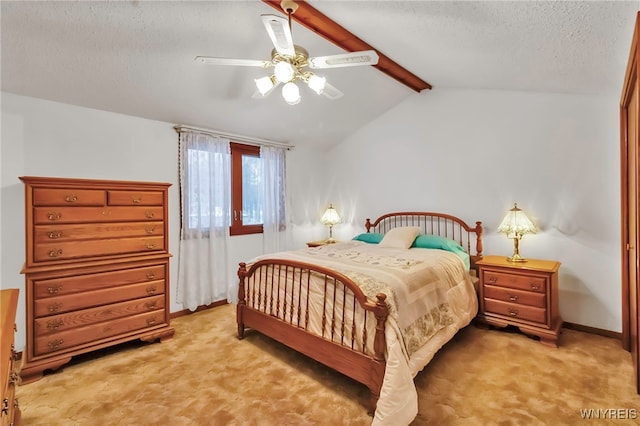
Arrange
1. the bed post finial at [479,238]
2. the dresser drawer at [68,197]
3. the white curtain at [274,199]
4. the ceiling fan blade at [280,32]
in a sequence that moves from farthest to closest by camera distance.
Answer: the white curtain at [274,199]
the bed post finial at [479,238]
the dresser drawer at [68,197]
the ceiling fan blade at [280,32]

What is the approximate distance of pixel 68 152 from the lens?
2.86m

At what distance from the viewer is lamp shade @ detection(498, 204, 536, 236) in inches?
120

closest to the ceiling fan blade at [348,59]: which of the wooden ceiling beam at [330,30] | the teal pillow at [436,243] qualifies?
the wooden ceiling beam at [330,30]

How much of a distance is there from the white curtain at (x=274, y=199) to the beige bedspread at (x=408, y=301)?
1.36 m

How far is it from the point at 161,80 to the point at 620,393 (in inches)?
169

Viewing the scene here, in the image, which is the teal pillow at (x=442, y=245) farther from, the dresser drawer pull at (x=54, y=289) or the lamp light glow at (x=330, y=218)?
the dresser drawer pull at (x=54, y=289)

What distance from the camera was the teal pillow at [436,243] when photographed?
3.42 m

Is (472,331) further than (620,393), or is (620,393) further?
(472,331)

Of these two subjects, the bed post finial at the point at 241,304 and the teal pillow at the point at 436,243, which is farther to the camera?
the teal pillow at the point at 436,243

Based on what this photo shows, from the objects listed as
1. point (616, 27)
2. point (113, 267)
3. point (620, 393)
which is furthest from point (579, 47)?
point (113, 267)

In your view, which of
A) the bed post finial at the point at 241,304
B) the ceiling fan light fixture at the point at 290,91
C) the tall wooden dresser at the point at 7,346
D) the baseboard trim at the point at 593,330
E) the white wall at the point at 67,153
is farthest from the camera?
the bed post finial at the point at 241,304

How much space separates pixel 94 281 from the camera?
8.33 ft

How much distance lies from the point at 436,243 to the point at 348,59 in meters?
2.32

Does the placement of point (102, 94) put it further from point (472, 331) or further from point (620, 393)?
point (620, 393)
